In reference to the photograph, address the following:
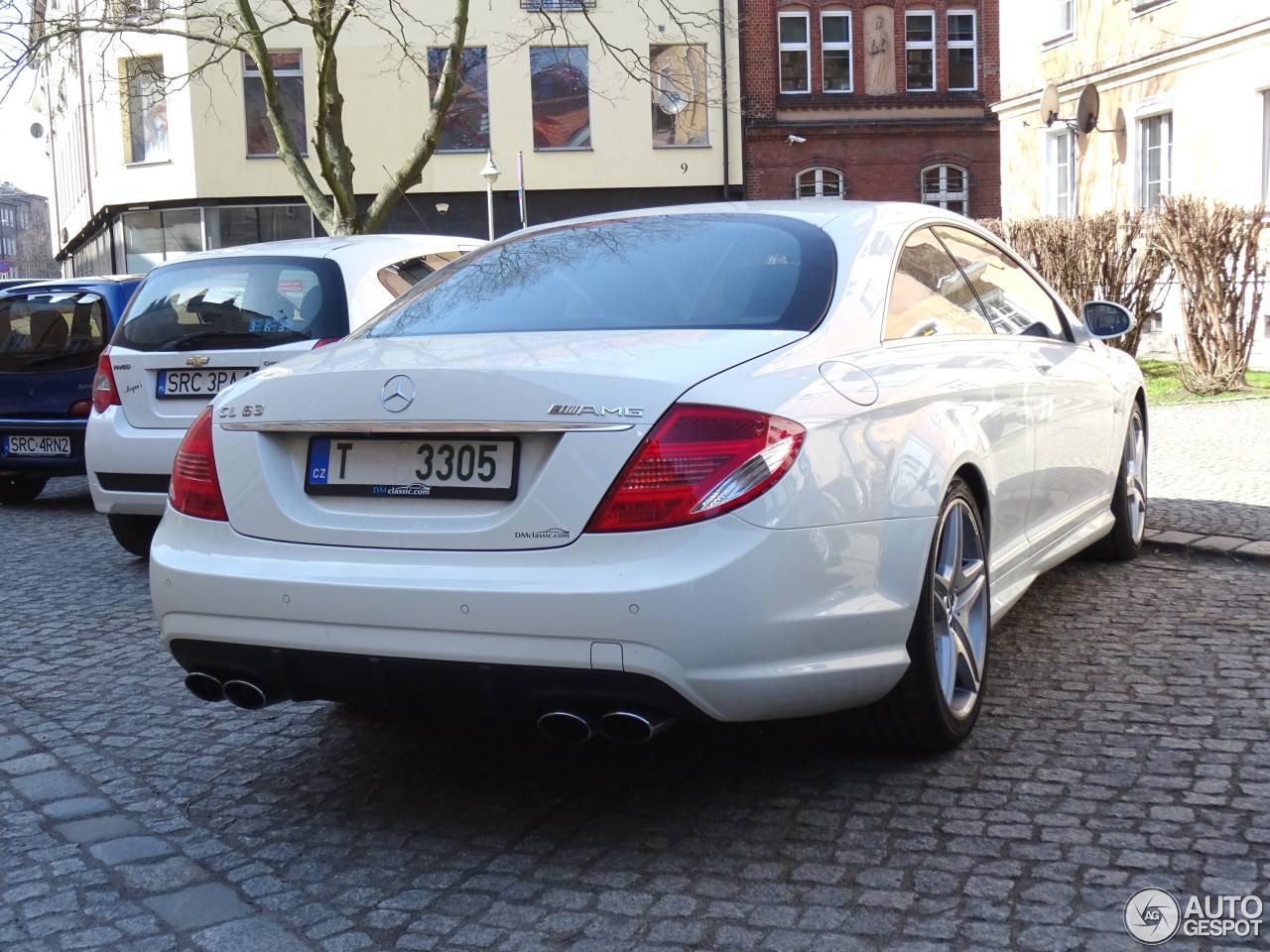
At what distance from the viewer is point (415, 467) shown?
358 centimetres

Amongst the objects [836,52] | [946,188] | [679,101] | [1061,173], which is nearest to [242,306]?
[1061,173]

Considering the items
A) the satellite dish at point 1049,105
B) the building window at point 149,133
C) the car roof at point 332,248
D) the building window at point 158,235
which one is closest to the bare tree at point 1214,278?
the car roof at point 332,248

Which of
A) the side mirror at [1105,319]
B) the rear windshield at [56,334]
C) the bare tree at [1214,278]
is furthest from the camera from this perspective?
the bare tree at [1214,278]

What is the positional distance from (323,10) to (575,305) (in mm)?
14964

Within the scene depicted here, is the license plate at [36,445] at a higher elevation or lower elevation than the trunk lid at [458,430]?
lower

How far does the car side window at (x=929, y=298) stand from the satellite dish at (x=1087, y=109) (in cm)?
2017

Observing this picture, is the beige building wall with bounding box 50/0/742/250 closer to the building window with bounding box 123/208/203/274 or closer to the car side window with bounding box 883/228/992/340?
the building window with bounding box 123/208/203/274

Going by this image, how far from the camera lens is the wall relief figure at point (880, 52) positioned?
39.1 metres

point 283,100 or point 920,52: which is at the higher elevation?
point 920,52

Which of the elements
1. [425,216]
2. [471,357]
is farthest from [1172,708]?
[425,216]

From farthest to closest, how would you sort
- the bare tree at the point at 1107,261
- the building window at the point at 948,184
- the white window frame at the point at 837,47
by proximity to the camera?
the building window at the point at 948,184 < the white window frame at the point at 837,47 < the bare tree at the point at 1107,261

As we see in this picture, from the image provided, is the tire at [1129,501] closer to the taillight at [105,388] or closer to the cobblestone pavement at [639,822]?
the cobblestone pavement at [639,822]

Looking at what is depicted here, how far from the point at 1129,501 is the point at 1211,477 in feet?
9.83

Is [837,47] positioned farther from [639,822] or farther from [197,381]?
[639,822]
